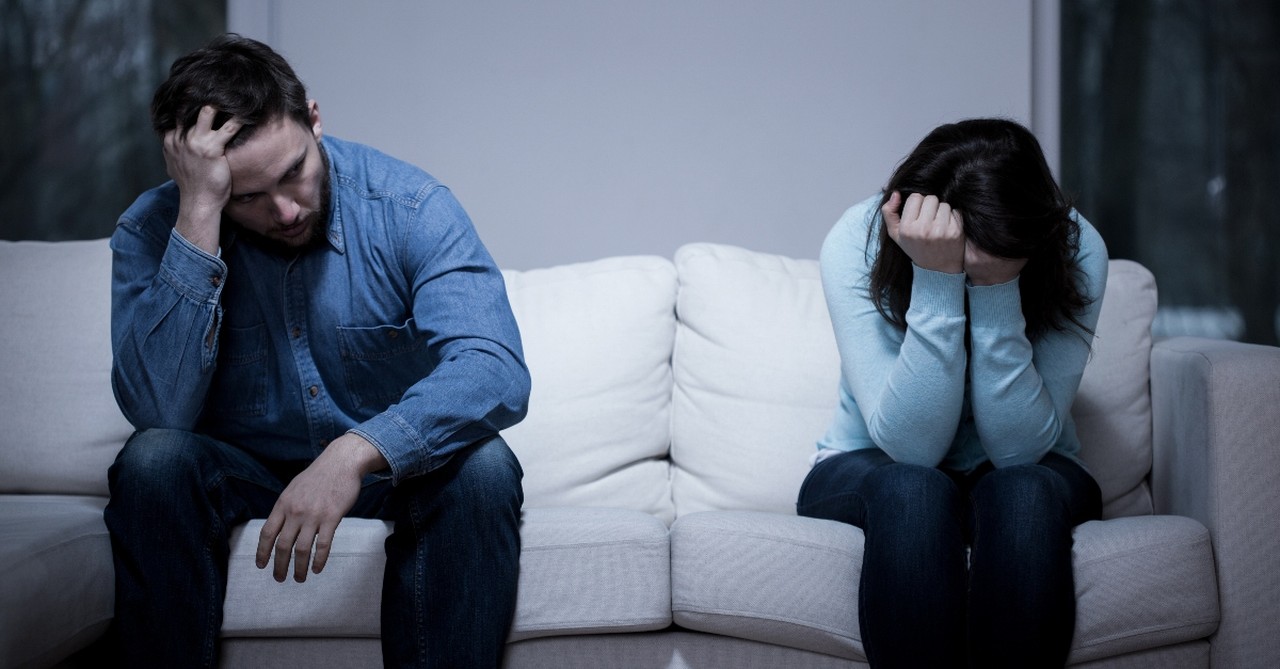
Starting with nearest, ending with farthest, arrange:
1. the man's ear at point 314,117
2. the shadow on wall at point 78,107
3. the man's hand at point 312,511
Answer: the man's hand at point 312,511
the man's ear at point 314,117
the shadow on wall at point 78,107

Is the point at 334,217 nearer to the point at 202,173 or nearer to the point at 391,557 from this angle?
the point at 202,173

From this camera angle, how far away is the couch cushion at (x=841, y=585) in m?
1.36

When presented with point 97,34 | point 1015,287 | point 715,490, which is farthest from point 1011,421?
point 97,34

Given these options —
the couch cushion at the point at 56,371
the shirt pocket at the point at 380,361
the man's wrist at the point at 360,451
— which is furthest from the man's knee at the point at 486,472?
the couch cushion at the point at 56,371

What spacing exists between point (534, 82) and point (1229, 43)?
190 cm

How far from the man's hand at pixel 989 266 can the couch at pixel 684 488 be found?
14.8 inches

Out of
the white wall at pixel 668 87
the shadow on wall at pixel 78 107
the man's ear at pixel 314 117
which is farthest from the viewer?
the shadow on wall at pixel 78 107

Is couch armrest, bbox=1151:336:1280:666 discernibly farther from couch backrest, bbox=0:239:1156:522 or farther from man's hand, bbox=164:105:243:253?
man's hand, bbox=164:105:243:253

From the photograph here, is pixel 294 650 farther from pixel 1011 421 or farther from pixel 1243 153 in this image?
pixel 1243 153

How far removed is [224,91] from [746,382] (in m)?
1.01

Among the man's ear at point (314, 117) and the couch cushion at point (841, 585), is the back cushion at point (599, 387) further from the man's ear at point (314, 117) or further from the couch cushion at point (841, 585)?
the man's ear at point (314, 117)

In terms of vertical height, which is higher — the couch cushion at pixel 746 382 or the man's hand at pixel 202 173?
the man's hand at pixel 202 173

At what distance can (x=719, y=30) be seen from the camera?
2.38m

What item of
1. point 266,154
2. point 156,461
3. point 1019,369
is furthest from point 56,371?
point 1019,369
